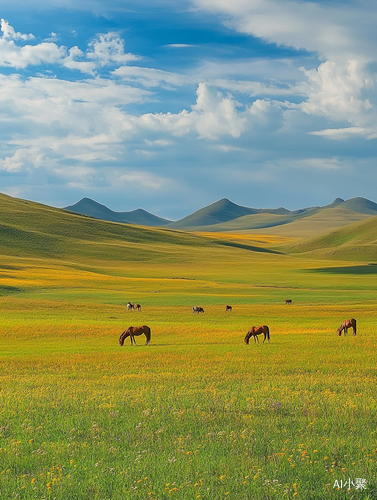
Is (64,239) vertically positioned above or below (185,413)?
above

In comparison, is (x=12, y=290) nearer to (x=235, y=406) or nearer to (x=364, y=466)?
(x=235, y=406)

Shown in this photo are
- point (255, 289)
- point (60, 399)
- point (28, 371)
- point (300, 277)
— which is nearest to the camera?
point (60, 399)

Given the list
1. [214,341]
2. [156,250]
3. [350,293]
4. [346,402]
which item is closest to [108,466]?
[346,402]

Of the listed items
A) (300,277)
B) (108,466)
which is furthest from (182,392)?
(300,277)

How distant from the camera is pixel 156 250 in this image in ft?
527

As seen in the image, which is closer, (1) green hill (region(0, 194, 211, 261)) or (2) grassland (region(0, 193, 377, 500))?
(2) grassland (region(0, 193, 377, 500))

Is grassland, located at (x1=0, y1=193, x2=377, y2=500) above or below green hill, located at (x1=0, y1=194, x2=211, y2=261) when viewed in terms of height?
below

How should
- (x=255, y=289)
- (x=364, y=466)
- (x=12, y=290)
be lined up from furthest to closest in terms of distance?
1. (x=255, y=289)
2. (x=12, y=290)
3. (x=364, y=466)

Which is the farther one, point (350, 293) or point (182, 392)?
point (350, 293)

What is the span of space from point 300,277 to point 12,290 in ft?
186

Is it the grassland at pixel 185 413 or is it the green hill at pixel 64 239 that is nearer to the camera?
the grassland at pixel 185 413

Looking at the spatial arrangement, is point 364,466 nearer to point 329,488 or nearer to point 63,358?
point 329,488

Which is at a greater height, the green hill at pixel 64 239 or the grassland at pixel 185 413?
the green hill at pixel 64 239

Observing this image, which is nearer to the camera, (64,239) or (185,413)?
(185,413)
